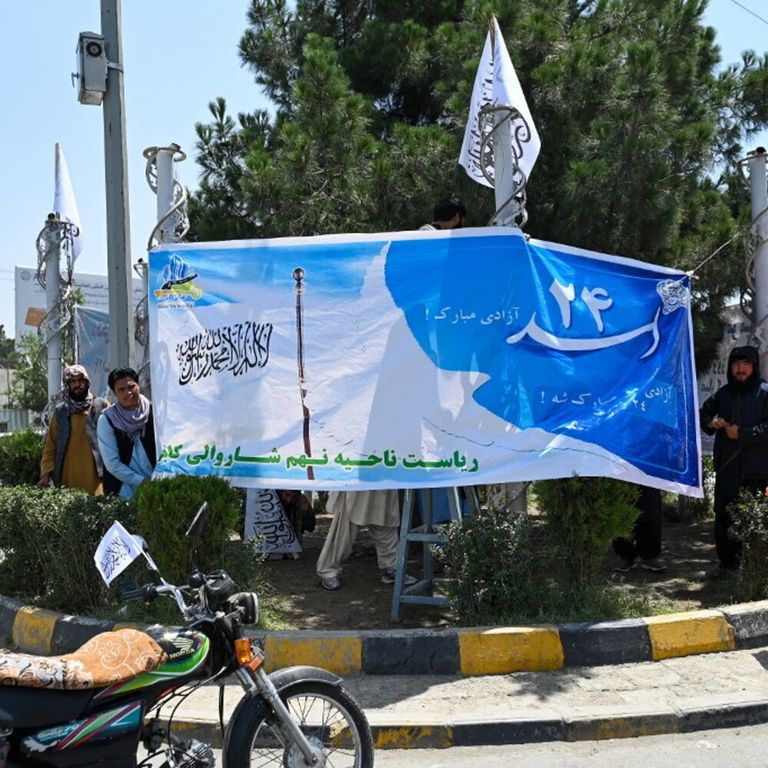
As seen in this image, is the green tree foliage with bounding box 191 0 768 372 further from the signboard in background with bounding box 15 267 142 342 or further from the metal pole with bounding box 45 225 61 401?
the signboard in background with bounding box 15 267 142 342

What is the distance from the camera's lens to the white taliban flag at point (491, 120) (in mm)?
5723

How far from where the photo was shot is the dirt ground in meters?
5.67

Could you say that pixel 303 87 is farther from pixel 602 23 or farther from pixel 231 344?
pixel 231 344

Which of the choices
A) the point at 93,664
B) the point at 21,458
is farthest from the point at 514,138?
the point at 21,458

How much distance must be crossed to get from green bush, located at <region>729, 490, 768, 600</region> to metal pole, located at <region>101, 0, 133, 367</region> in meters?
4.53

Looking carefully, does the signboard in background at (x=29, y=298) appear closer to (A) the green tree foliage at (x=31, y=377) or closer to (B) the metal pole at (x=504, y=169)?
(A) the green tree foliage at (x=31, y=377)

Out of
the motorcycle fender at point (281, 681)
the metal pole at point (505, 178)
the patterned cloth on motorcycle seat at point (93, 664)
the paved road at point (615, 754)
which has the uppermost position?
the metal pole at point (505, 178)

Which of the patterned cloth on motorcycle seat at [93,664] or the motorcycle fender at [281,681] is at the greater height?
the patterned cloth on motorcycle seat at [93,664]

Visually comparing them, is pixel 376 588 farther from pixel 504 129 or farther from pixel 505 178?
pixel 504 129

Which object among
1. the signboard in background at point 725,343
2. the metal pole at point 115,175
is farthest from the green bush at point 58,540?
the signboard in background at point 725,343

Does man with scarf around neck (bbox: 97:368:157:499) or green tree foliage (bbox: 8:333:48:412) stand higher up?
green tree foliage (bbox: 8:333:48:412)

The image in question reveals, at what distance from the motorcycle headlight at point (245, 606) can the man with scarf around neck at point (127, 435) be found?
2990mm

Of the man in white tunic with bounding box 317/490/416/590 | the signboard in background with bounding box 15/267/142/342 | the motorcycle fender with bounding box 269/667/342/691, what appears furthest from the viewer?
the signboard in background with bounding box 15/267/142/342

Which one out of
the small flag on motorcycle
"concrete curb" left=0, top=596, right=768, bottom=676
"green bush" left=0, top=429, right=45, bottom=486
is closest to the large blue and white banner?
"concrete curb" left=0, top=596, right=768, bottom=676
